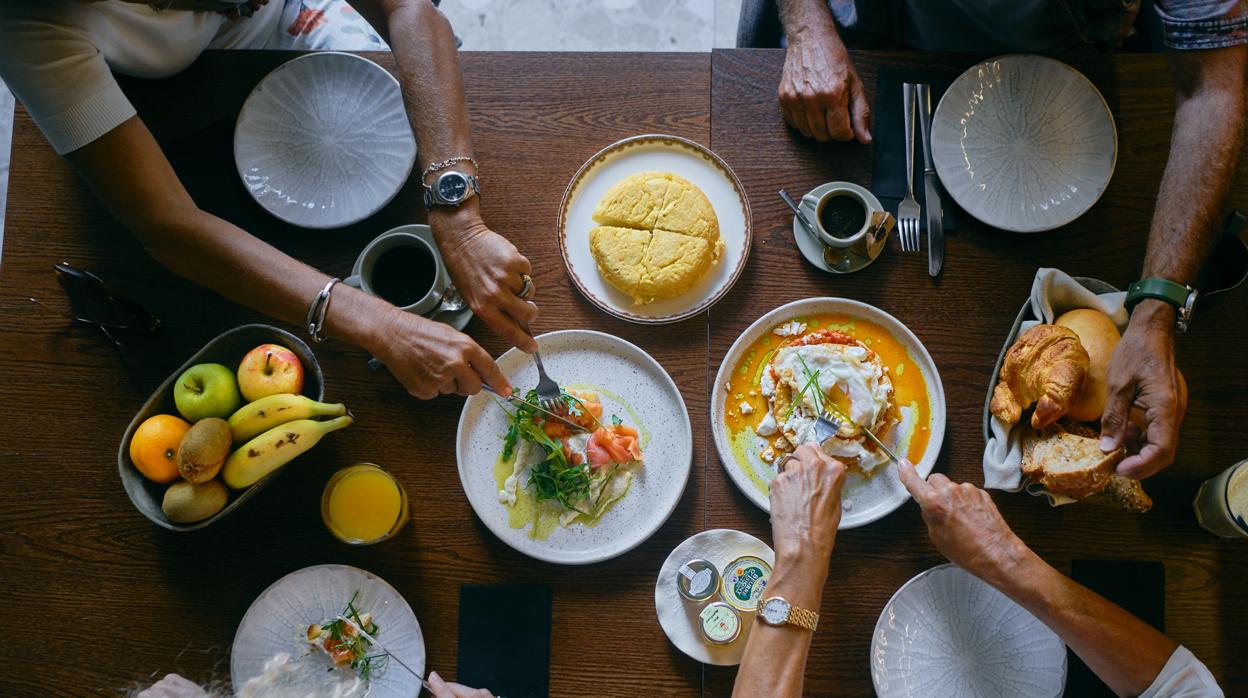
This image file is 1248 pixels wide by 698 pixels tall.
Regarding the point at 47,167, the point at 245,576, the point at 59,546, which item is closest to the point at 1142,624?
the point at 245,576

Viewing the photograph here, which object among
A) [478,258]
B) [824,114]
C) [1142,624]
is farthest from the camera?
[824,114]

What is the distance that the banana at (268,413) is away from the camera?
1550mm

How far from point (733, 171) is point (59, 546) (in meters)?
1.74

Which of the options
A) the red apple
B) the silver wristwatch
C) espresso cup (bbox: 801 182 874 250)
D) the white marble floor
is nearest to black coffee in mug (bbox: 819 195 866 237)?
espresso cup (bbox: 801 182 874 250)

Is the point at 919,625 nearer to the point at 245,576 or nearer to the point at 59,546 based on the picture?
the point at 245,576

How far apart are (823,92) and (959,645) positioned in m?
1.23

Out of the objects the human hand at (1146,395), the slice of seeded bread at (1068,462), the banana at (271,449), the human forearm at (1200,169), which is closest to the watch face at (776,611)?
the slice of seeded bread at (1068,462)

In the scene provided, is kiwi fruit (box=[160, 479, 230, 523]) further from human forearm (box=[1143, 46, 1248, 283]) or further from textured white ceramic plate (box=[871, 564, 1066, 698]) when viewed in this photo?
human forearm (box=[1143, 46, 1248, 283])

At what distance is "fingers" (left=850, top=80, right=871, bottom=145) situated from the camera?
177 centimetres

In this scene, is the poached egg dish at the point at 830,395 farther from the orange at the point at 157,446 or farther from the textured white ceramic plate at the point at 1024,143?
the orange at the point at 157,446

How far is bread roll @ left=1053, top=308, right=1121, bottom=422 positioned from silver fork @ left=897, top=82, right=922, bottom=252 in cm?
36

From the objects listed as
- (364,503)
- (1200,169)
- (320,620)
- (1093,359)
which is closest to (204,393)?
(364,503)

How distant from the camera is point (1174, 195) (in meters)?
1.60

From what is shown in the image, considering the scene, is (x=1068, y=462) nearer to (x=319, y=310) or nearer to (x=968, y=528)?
(x=968, y=528)
